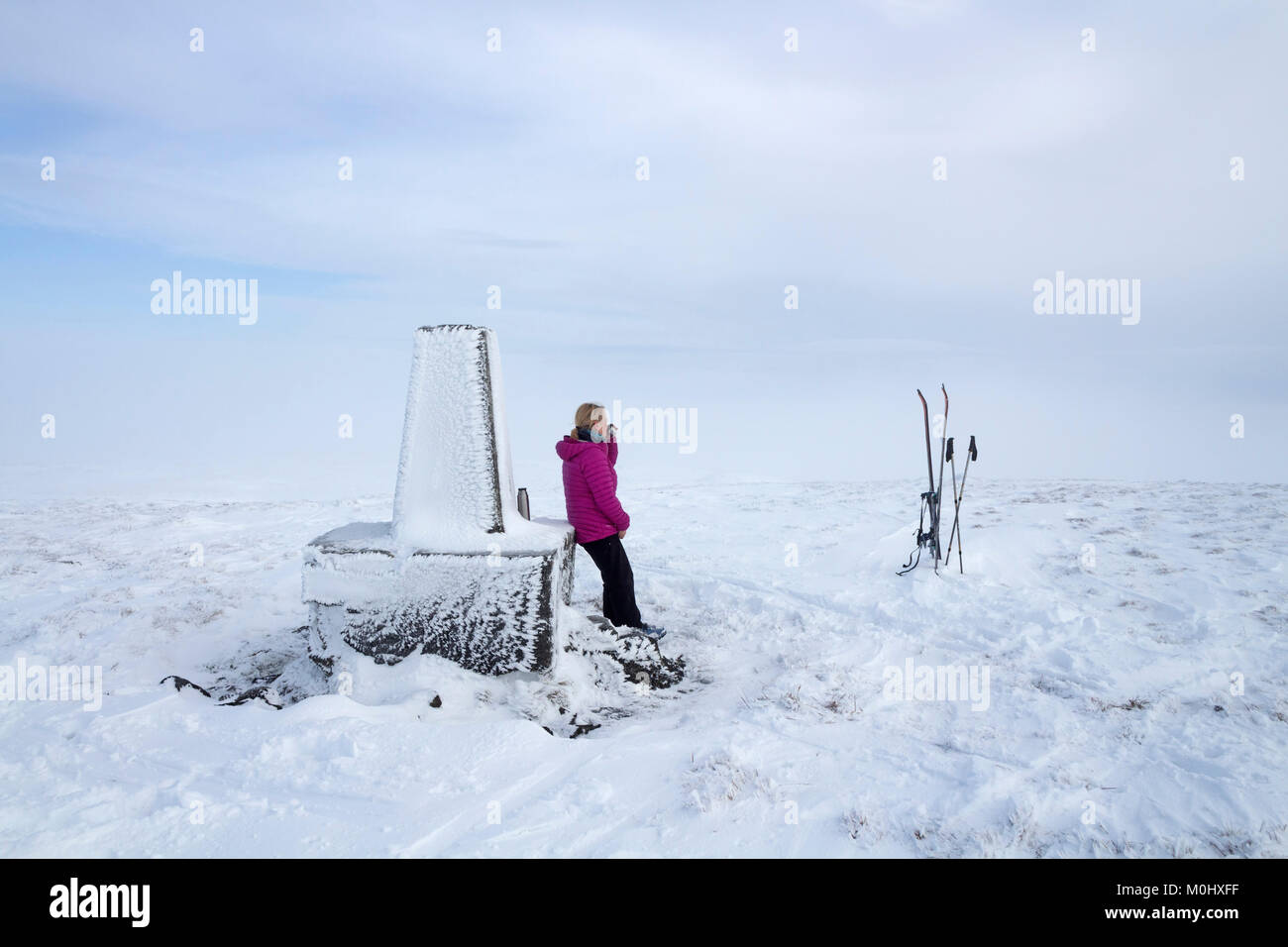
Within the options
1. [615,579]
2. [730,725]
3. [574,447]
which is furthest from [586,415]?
[730,725]

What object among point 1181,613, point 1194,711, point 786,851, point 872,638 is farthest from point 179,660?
point 1181,613

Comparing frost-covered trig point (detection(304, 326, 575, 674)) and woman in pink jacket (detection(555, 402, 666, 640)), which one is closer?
frost-covered trig point (detection(304, 326, 575, 674))

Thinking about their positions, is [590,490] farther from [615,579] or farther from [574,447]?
[615,579]

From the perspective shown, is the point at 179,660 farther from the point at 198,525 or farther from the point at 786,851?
the point at 198,525

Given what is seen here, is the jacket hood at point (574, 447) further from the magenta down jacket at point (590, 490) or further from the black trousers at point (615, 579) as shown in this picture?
the black trousers at point (615, 579)

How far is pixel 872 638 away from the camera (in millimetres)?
6020

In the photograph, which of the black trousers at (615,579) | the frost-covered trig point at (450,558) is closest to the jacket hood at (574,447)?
the frost-covered trig point at (450,558)

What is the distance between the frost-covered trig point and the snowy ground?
30cm

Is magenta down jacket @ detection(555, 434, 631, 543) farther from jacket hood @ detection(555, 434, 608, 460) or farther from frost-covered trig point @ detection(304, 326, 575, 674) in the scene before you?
frost-covered trig point @ detection(304, 326, 575, 674)

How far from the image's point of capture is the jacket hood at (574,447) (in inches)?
216

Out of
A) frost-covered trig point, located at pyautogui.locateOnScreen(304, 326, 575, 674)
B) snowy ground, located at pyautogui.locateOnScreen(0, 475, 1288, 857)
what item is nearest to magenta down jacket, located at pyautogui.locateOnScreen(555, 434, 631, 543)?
frost-covered trig point, located at pyautogui.locateOnScreen(304, 326, 575, 674)

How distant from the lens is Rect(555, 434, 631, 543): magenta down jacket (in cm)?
547

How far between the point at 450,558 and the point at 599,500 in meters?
1.19

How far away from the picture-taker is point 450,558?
496 centimetres
